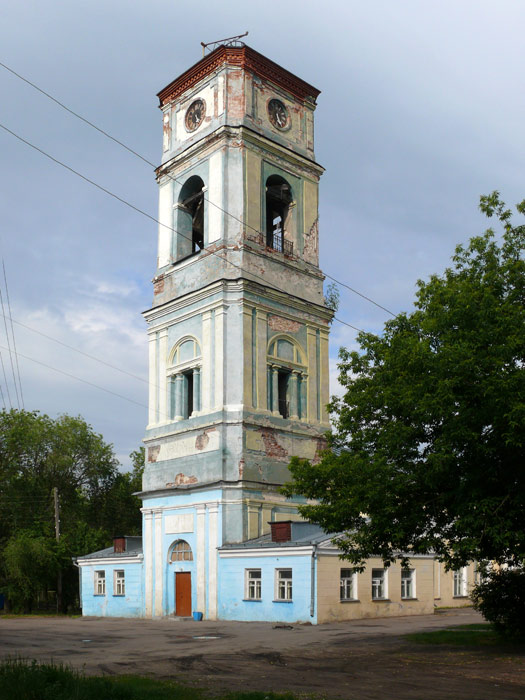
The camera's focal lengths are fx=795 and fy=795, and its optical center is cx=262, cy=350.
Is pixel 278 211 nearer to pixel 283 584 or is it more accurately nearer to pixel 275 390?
pixel 275 390

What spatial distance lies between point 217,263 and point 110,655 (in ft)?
67.9

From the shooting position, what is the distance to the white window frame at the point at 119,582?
36875mm

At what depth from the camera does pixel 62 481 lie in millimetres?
62094

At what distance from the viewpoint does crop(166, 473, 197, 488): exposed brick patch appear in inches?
1344

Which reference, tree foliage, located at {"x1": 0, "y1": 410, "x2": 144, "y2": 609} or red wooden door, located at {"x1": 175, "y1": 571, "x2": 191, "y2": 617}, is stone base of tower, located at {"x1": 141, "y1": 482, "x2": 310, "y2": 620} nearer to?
red wooden door, located at {"x1": 175, "y1": 571, "x2": 191, "y2": 617}

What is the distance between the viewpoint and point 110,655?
703 inches

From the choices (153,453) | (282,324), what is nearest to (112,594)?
(153,453)

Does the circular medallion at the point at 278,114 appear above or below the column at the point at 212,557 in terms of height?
above

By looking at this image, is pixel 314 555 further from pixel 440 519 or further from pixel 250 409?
pixel 440 519

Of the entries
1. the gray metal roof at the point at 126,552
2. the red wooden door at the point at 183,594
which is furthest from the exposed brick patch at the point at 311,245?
the gray metal roof at the point at 126,552

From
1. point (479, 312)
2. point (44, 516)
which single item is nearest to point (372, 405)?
point (479, 312)

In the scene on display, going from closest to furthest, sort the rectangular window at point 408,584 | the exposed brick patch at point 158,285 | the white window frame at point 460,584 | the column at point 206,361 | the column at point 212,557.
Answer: the column at point 212,557 → the rectangular window at point 408,584 → the column at point 206,361 → the exposed brick patch at point 158,285 → the white window frame at point 460,584

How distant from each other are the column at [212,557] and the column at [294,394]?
6038mm

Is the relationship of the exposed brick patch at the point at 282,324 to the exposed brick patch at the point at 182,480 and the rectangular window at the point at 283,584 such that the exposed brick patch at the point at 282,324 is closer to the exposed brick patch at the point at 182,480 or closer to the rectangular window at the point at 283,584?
the exposed brick patch at the point at 182,480
